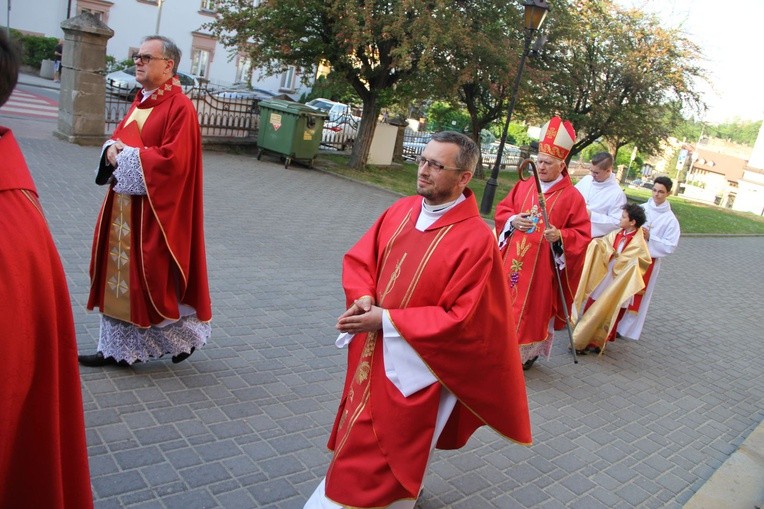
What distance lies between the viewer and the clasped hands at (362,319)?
312cm

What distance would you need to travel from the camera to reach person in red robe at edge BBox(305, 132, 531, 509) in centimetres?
307

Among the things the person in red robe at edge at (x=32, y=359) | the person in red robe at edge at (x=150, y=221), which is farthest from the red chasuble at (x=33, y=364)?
the person in red robe at edge at (x=150, y=221)

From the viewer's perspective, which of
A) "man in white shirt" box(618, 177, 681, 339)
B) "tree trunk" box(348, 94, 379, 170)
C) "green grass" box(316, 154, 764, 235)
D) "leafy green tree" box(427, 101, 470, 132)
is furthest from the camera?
"leafy green tree" box(427, 101, 470, 132)

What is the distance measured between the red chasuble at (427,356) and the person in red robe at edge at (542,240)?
2.74 meters

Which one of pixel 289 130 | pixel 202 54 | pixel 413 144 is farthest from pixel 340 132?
pixel 202 54

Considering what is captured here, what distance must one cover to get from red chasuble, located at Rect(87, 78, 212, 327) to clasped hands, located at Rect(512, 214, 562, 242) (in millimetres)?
2602

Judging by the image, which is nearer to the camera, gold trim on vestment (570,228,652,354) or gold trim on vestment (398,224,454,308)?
gold trim on vestment (398,224,454,308)

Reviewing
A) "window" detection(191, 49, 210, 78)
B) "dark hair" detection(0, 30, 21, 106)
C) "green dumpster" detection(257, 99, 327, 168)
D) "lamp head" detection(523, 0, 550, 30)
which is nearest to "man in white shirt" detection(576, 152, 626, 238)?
"dark hair" detection(0, 30, 21, 106)

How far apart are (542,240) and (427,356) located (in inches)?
131

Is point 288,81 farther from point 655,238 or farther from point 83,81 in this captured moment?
point 655,238

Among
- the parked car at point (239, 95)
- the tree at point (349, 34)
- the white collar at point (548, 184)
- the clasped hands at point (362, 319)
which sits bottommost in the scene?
the parked car at point (239, 95)

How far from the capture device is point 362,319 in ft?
10.2

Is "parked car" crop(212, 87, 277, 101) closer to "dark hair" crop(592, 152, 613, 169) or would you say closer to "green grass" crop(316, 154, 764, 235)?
"green grass" crop(316, 154, 764, 235)

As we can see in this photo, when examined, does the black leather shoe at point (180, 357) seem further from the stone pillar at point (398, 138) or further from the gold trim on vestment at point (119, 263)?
the stone pillar at point (398, 138)
